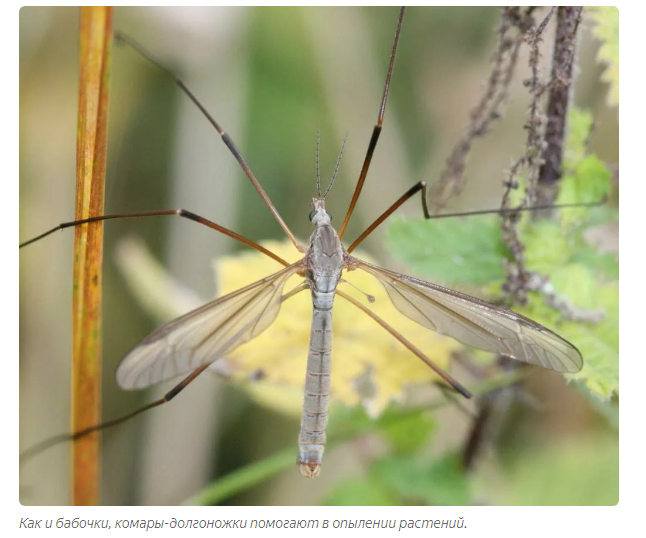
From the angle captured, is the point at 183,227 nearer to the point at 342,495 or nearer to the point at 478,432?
the point at 342,495

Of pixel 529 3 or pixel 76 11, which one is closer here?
pixel 529 3

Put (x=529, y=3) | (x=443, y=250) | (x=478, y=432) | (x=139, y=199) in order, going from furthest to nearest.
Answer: (x=139, y=199)
(x=478, y=432)
(x=443, y=250)
(x=529, y=3)

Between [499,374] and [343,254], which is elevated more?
[343,254]

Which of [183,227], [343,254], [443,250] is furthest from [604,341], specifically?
[183,227]

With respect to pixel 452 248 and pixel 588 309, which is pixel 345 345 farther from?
pixel 588 309

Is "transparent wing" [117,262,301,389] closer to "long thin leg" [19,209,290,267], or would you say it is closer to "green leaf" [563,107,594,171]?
"long thin leg" [19,209,290,267]

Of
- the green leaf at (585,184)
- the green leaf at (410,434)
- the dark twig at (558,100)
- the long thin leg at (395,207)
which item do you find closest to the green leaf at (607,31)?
the dark twig at (558,100)

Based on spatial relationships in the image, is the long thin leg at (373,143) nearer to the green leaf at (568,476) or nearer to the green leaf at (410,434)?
the green leaf at (410,434)

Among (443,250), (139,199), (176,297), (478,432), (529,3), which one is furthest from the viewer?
(139,199)
